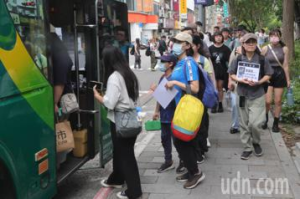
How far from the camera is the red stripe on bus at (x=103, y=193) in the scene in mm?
4730

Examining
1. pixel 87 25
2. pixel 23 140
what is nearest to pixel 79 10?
pixel 87 25

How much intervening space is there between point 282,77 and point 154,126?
9.49 feet

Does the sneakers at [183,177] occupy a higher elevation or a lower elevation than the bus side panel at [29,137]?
lower

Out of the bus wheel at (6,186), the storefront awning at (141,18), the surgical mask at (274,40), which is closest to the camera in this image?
the bus wheel at (6,186)

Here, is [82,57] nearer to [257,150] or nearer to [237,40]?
[257,150]

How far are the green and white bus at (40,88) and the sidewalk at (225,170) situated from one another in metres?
0.78

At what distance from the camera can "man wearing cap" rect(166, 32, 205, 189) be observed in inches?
183

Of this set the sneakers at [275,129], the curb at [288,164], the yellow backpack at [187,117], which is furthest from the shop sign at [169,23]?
the yellow backpack at [187,117]

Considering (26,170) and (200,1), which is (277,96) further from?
(200,1)

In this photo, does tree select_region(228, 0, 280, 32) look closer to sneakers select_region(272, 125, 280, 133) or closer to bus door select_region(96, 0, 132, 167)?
sneakers select_region(272, 125, 280, 133)

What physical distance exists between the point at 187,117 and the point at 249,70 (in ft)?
5.73

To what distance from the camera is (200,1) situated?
492 inches

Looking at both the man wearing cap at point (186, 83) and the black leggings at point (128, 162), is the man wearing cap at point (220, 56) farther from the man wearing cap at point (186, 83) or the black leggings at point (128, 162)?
the black leggings at point (128, 162)

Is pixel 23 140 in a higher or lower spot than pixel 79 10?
lower
